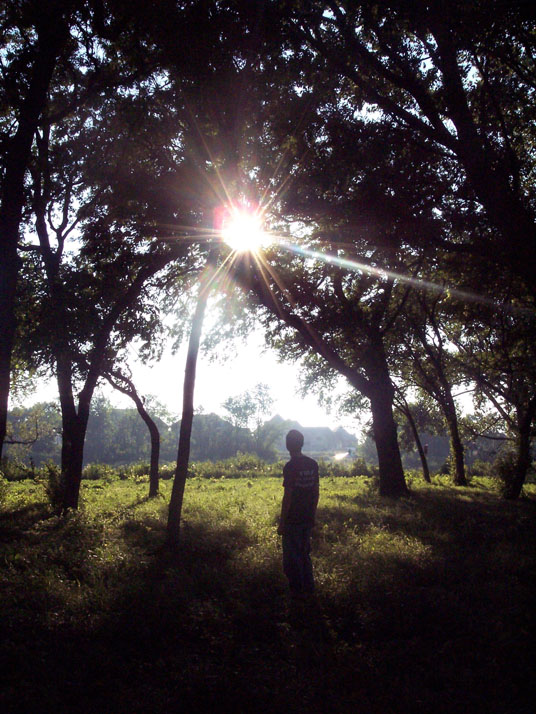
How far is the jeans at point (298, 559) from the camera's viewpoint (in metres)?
6.32

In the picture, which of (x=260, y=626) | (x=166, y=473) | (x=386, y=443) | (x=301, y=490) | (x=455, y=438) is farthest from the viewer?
(x=166, y=473)

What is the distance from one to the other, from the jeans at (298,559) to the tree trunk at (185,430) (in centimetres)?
305

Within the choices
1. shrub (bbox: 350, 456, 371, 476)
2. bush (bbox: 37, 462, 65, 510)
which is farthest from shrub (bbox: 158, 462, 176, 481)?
bush (bbox: 37, 462, 65, 510)

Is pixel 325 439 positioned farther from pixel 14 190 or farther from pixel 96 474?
pixel 14 190

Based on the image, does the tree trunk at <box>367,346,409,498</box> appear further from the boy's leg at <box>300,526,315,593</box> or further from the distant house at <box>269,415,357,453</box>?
the distant house at <box>269,415,357,453</box>

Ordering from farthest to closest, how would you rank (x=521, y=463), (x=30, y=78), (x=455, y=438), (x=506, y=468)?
(x=455, y=438), (x=506, y=468), (x=521, y=463), (x=30, y=78)

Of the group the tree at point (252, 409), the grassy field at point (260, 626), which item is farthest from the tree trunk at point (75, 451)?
the tree at point (252, 409)

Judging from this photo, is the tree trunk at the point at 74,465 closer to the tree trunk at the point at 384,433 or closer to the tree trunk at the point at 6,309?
the tree trunk at the point at 6,309

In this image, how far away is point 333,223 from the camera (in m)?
11.9

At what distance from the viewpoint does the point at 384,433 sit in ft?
58.3

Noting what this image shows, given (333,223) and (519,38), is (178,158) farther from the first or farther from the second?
(519,38)

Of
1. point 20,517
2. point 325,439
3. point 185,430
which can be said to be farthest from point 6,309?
point 325,439

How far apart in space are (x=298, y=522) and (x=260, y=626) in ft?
4.99

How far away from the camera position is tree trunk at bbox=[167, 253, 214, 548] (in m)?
8.92
